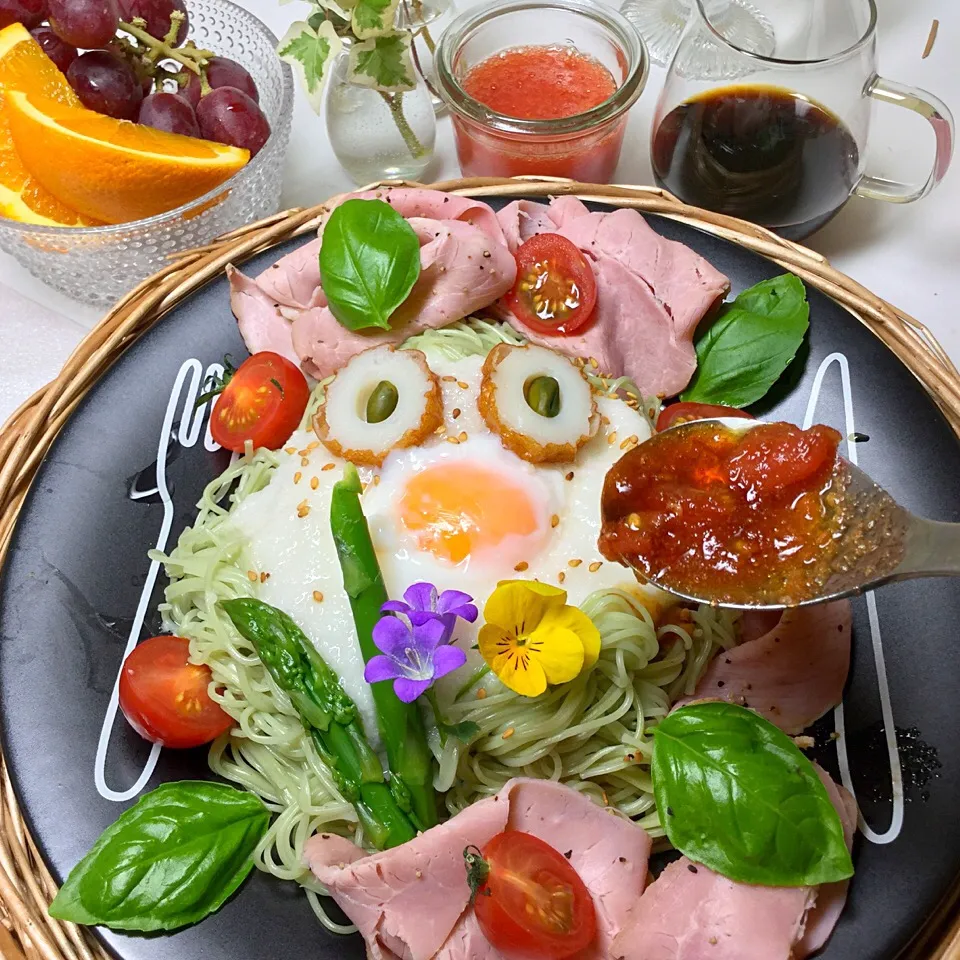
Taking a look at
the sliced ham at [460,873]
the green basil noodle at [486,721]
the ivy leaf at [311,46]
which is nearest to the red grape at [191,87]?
the ivy leaf at [311,46]

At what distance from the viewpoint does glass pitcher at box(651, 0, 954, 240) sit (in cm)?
336

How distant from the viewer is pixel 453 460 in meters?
2.71

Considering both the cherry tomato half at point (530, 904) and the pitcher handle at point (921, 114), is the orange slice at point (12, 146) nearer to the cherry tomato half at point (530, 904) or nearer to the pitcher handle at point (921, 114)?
the cherry tomato half at point (530, 904)

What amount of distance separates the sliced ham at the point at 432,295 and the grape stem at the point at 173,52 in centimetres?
150

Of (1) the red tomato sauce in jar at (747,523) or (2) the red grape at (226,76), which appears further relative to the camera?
(2) the red grape at (226,76)

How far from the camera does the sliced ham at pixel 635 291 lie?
301cm

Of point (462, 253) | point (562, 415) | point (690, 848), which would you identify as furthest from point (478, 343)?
point (690, 848)

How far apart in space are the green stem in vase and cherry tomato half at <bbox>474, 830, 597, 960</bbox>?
2.78 metres

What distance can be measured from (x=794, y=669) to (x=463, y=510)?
99cm

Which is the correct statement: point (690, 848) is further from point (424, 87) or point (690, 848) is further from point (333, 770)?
point (424, 87)

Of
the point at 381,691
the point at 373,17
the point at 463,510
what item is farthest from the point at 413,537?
the point at 373,17

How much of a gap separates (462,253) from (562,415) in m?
0.68

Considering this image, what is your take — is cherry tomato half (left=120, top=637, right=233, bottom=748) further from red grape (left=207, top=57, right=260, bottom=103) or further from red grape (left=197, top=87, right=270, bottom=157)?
red grape (left=207, top=57, right=260, bottom=103)

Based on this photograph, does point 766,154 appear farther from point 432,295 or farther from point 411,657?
point 411,657
